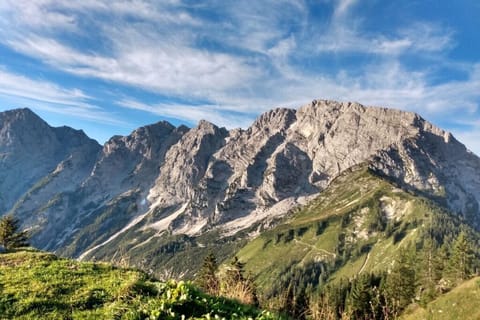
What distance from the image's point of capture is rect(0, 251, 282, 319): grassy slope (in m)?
10.4

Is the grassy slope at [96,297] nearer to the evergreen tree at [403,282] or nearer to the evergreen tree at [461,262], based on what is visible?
the evergreen tree at [403,282]

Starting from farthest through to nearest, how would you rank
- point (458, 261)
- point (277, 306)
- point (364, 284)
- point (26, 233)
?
point (458, 261) → point (364, 284) → point (26, 233) → point (277, 306)

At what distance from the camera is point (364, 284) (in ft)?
279

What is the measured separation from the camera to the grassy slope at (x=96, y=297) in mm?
10413

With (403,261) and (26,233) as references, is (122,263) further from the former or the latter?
(403,261)

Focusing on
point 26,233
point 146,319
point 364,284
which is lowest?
point 364,284

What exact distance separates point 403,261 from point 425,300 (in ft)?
96.0

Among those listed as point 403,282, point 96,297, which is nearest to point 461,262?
point 403,282

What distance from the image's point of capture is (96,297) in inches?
530

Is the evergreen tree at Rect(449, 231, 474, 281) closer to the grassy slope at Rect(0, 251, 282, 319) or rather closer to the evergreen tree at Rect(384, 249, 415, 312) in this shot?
the evergreen tree at Rect(384, 249, 415, 312)

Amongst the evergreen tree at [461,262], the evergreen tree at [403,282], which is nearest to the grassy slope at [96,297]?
the evergreen tree at [403,282]

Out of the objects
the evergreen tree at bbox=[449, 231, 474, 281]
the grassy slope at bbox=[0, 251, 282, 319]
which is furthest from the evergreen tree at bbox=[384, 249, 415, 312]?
the grassy slope at bbox=[0, 251, 282, 319]

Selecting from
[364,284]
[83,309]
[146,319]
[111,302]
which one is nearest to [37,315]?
[83,309]

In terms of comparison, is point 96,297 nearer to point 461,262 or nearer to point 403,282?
point 403,282
